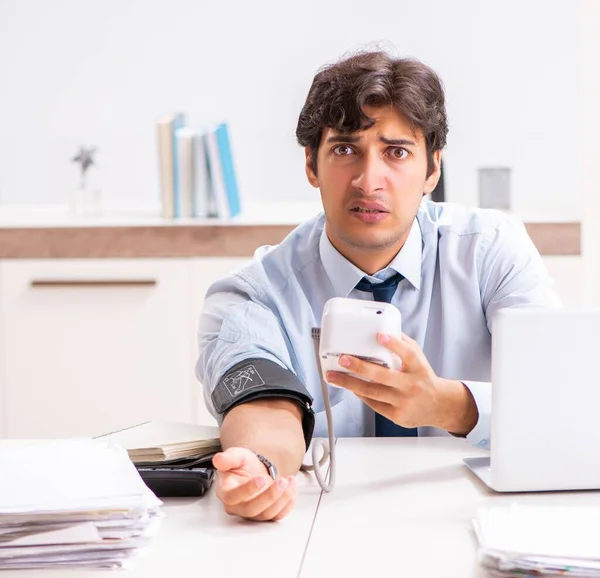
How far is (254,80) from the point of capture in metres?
3.38

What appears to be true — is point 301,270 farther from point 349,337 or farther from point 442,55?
point 442,55

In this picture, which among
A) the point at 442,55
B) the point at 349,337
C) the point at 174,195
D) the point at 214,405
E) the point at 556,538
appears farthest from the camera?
the point at 442,55

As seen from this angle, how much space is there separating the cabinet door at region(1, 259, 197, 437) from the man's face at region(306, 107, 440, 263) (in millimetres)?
1311

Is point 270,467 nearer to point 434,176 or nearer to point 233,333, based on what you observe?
point 233,333

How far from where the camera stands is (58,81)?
345 cm

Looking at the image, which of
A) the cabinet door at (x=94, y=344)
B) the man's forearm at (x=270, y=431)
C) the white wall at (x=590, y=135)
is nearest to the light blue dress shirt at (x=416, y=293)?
the man's forearm at (x=270, y=431)

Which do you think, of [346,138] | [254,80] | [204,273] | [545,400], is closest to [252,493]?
[545,400]

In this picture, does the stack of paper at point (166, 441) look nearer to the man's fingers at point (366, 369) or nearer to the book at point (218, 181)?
the man's fingers at point (366, 369)

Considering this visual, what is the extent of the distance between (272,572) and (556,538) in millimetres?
296

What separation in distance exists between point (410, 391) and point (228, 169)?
1872mm

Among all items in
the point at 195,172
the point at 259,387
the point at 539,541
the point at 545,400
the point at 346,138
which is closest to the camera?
the point at 539,541

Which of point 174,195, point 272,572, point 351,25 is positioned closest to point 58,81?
point 174,195

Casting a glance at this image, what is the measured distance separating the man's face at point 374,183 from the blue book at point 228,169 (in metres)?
1.30

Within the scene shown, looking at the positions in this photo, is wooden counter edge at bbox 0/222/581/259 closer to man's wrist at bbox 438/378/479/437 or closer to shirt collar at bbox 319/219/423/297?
shirt collar at bbox 319/219/423/297
